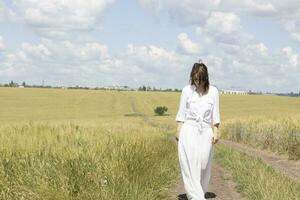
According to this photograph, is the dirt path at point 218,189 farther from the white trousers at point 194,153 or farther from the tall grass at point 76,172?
the white trousers at point 194,153

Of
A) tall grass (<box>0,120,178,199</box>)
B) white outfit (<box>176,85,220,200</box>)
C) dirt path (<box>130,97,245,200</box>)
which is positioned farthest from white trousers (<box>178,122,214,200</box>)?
dirt path (<box>130,97,245,200</box>)

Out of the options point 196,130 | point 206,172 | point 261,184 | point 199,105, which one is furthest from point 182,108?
point 261,184

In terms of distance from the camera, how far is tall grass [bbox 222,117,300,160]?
2220 cm

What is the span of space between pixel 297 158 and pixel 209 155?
39.3ft

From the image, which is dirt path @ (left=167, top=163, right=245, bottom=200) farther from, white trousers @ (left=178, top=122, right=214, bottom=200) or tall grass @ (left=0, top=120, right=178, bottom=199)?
white trousers @ (left=178, top=122, right=214, bottom=200)

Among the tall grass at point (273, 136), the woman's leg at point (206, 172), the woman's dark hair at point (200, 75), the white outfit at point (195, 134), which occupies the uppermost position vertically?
the woman's dark hair at point (200, 75)

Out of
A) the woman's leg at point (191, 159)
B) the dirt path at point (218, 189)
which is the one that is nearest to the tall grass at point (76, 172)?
the dirt path at point (218, 189)

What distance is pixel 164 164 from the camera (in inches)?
524

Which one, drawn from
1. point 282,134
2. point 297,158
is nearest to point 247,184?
point 297,158

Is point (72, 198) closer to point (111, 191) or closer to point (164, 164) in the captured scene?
point (111, 191)

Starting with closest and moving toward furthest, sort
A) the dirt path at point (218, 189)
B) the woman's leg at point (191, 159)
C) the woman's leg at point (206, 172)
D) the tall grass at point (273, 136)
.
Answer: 1. the woman's leg at point (191, 159)
2. the woman's leg at point (206, 172)
3. the dirt path at point (218, 189)
4. the tall grass at point (273, 136)

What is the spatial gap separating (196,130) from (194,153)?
37 centimetres

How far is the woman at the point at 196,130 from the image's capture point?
9273 millimetres

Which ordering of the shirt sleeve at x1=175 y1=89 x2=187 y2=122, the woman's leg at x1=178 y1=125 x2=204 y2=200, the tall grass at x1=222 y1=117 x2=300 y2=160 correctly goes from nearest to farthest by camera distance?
the woman's leg at x1=178 y1=125 x2=204 y2=200
the shirt sleeve at x1=175 y1=89 x2=187 y2=122
the tall grass at x1=222 y1=117 x2=300 y2=160
